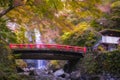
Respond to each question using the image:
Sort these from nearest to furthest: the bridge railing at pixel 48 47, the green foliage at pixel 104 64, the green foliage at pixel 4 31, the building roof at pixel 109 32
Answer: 1. the green foliage at pixel 4 31
2. the green foliage at pixel 104 64
3. the bridge railing at pixel 48 47
4. the building roof at pixel 109 32

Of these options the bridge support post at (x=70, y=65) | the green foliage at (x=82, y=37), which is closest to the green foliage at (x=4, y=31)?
the green foliage at (x=82, y=37)

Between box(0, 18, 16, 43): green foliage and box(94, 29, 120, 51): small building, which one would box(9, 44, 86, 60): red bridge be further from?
box(0, 18, 16, 43): green foliage

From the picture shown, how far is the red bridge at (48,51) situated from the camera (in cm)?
2459

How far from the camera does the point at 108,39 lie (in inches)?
1099

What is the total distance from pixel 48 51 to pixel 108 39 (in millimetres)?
6770

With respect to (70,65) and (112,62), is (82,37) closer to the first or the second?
(70,65)

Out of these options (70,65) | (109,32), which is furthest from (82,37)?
(70,65)

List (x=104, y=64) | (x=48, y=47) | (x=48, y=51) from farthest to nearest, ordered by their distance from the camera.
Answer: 1. (x=48, y=51)
2. (x=48, y=47)
3. (x=104, y=64)

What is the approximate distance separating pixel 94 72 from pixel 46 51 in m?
5.42

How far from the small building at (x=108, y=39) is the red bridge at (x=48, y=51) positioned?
2.21 meters

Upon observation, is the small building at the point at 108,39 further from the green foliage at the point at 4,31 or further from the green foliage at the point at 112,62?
the green foliage at the point at 4,31

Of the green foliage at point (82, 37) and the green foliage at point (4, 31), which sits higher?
the green foliage at point (4, 31)

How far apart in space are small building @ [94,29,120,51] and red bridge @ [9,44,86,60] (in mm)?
2207

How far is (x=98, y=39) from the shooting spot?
90.1 ft
